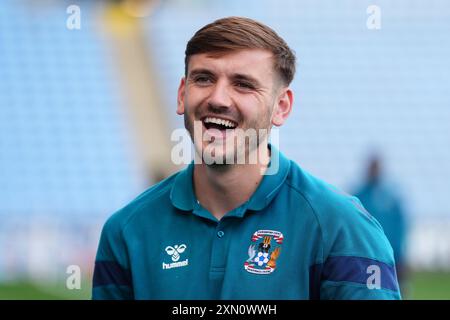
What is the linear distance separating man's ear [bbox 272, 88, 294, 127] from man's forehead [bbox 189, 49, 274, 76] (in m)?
0.18

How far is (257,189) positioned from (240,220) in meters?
0.13

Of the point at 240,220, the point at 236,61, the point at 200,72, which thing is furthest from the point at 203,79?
the point at 240,220

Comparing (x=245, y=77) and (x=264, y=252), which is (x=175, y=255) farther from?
(x=245, y=77)

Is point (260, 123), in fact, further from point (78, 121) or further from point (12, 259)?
point (78, 121)

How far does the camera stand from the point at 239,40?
2734mm

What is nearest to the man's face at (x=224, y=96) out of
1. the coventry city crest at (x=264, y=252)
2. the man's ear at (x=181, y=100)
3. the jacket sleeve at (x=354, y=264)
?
the man's ear at (x=181, y=100)

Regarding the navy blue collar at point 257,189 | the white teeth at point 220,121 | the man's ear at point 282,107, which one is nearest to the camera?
the white teeth at point 220,121

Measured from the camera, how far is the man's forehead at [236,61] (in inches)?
107

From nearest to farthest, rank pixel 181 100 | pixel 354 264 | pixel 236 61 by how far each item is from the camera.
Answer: pixel 354 264 → pixel 236 61 → pixel 181 100

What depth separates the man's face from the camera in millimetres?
2707

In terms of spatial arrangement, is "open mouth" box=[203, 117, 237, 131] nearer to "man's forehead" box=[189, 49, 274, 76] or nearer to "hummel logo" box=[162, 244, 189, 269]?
"man's forehead" box=[189, 49, 274, 76]

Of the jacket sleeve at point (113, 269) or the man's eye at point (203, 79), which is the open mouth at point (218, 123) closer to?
the man's eye at point (203, 79)

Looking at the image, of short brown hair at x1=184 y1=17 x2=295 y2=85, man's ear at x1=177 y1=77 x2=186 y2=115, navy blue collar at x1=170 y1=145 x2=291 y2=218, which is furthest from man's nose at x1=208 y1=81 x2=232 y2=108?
navy blue collar at x1=170 y1=145 x2=291 y2=218

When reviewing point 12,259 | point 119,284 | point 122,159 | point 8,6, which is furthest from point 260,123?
point 8,6
